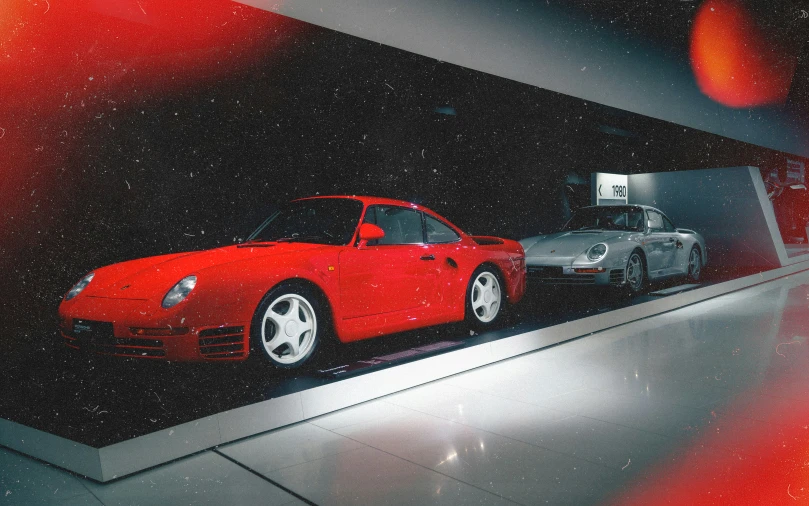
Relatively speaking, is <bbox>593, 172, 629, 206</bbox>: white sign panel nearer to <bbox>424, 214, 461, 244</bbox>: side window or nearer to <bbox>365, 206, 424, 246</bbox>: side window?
<bbox>424, 214, 461, 244</bbox>: side window

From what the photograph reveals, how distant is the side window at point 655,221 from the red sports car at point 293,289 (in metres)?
4.03

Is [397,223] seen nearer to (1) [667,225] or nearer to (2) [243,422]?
(2) [243,422]

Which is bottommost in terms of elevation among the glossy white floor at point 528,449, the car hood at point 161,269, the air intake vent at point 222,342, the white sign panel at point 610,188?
the glossy white floor at point 528,449

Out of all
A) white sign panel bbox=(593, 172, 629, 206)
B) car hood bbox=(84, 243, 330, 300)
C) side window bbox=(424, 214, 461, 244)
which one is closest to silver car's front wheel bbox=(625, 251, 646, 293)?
side window bbox=(424, 214, 461, 244)

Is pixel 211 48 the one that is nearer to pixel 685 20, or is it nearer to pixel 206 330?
pixel 206 330

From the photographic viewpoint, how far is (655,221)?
8305 mm

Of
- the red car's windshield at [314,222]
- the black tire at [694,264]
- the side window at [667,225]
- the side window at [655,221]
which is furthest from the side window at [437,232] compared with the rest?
the black tire at [694,264]

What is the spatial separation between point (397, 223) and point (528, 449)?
7.30ft

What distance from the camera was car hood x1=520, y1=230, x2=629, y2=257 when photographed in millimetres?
7199

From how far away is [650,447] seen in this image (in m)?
2.80

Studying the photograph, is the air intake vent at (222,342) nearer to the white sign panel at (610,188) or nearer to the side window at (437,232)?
the side window at (437,232)

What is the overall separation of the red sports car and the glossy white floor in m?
0.58

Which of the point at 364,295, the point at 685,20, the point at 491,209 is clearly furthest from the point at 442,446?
the point at 685,20

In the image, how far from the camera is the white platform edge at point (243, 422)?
257cm
